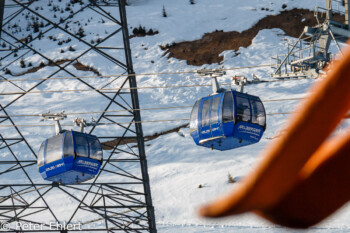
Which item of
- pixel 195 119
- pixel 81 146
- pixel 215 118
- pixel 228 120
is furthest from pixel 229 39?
pixel 228 120

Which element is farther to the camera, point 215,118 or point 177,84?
point 177,84

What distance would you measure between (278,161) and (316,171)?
0.08m

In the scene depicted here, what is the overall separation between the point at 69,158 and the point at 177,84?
919 inches

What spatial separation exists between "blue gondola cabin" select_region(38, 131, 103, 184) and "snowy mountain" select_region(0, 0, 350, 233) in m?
2.89

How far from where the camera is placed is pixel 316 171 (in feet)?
3.84

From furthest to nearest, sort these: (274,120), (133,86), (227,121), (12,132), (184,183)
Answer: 1. (12,132)
2. (274,120)
3. (184,183)
4. (133,86)
5. (227,121)

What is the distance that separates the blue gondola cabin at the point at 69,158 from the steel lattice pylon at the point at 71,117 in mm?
380

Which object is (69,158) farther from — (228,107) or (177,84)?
(177,84)

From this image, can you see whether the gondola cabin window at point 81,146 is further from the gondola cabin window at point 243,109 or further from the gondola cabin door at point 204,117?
the gondola cabin window at point 243,109

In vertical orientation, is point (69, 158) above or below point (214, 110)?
below

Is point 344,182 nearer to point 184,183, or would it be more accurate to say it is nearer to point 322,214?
point 322,214

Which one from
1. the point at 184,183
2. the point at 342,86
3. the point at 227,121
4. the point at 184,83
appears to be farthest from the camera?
the point at 184,83

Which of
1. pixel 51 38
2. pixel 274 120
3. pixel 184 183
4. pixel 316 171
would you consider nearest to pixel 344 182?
pixel 316 171

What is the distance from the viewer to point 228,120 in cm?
1466
